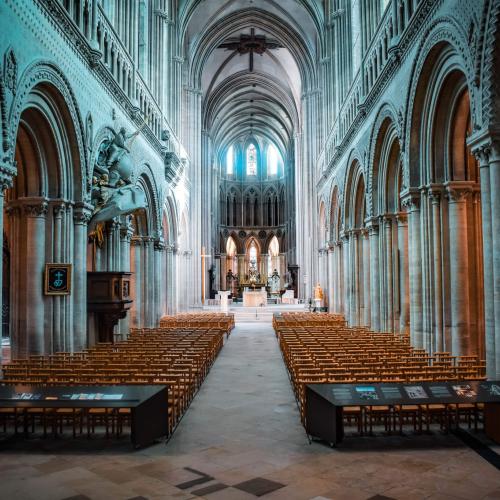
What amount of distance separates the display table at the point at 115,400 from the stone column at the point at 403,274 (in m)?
11.8

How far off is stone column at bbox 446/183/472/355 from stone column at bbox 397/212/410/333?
4.76m

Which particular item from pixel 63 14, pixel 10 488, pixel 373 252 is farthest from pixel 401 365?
pixel 63 14

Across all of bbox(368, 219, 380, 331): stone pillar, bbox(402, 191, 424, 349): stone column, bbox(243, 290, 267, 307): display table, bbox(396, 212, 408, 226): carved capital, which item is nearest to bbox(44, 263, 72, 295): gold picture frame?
bbox(402, 191, 424, 349): stone column

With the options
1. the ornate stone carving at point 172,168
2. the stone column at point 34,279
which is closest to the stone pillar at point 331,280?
the ornate stone carving at point 172,168

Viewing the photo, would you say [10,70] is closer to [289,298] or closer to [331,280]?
[331,280]

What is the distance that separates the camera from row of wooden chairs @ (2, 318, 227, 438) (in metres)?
8.51

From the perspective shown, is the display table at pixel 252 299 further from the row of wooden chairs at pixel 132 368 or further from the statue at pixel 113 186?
the row of wooden chairs at pixel 132 368

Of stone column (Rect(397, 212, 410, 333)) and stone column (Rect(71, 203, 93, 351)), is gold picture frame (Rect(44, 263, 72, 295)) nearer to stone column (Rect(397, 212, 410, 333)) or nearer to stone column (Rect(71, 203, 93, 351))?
stone column (Rect(71, 203, 93, 351))

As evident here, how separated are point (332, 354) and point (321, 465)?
489 centimetres

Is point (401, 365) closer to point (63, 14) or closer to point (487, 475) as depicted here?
point (487, 475)

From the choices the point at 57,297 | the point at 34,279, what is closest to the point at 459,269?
the point at 57,297

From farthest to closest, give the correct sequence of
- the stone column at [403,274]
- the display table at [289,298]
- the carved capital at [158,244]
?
the display table at [289,298] → the carved capital at [158,244] → the stone column at [403,274]

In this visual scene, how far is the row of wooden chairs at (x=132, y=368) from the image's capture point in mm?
8508

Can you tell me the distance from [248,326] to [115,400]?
21430 millimetres
